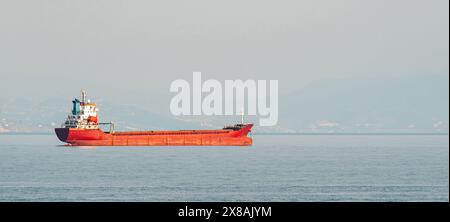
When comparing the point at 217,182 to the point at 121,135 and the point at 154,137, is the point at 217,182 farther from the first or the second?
the point at 121,135

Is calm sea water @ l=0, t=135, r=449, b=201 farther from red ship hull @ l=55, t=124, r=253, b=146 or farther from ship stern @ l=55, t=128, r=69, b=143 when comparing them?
ship stern @ l=55, t=128, r=69, b=143

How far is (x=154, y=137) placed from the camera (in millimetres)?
115562

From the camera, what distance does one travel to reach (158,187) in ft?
166

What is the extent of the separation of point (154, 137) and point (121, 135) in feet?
16.1

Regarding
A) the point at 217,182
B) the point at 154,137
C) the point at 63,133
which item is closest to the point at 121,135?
the point at 154,137

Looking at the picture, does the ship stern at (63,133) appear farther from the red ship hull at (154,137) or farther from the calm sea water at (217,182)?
the calm sea water at (217,182)

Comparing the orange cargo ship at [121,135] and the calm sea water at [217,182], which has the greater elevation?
the orange cargo ship at [121,135]

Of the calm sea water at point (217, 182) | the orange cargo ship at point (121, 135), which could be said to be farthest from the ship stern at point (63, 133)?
the calm sea water at point (217, 182)

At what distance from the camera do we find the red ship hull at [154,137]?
365 ft

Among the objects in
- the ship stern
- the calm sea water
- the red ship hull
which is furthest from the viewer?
the ship stern

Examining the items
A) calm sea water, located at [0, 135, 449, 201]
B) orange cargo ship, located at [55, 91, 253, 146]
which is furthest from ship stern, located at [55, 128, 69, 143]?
calm sea water, located at [0, 135, 449, 201]

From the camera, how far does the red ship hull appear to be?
111250 mm
